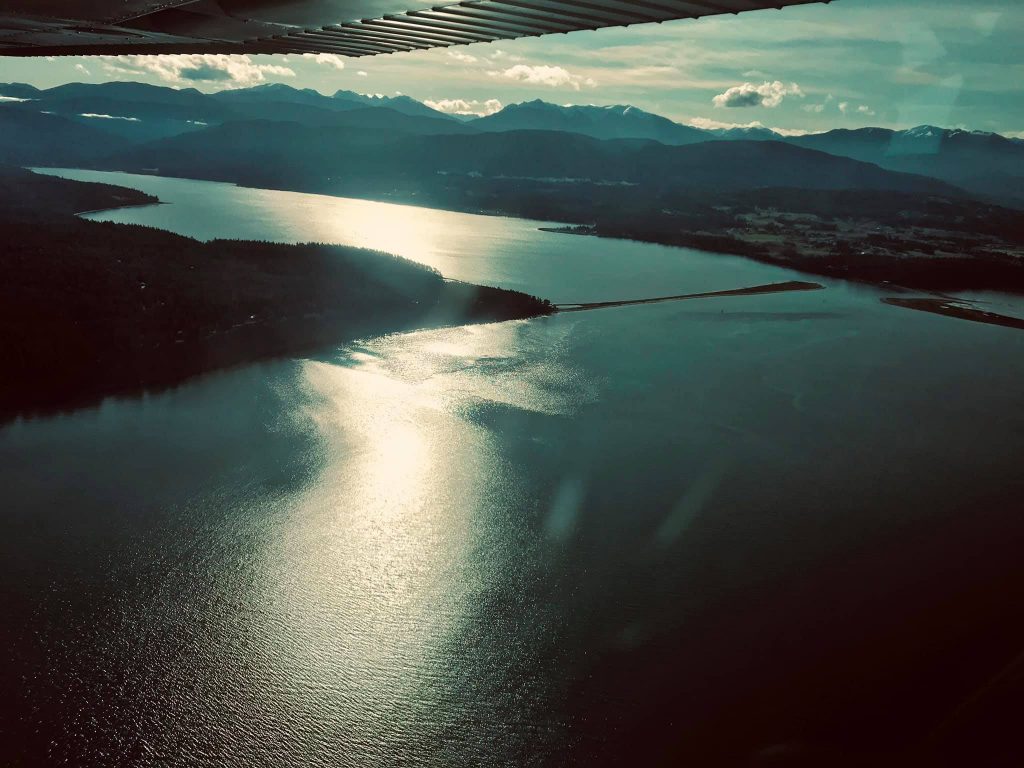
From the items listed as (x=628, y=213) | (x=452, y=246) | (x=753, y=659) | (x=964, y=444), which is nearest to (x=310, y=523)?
(x=753, y=659)

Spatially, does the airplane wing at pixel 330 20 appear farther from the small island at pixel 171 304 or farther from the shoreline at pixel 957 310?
the shoreline at pixel 957 310

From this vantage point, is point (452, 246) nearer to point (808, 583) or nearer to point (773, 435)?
point (773, 435)

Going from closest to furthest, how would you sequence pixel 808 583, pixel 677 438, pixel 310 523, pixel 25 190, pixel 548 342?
pixel 808 583
pixel 310 523
pixel 677 438
pixel 548 342
pixel 25 190

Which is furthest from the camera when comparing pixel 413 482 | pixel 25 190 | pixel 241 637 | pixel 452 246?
pixel 25 190

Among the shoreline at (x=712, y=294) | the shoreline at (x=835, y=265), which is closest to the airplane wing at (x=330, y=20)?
the shoreline at (x=712, y=294)

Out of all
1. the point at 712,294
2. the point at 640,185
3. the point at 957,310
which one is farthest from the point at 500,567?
the point at 640,185
